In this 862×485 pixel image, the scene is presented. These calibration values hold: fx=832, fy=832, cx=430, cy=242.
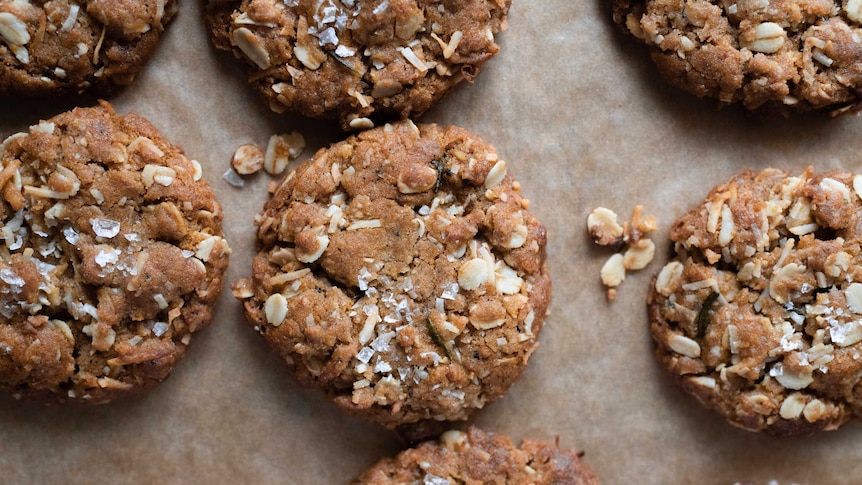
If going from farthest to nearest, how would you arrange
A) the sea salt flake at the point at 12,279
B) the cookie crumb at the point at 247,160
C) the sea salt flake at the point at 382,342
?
the cookie crumb at the point at 247,160, the sea salt flake at the point at 382,342, the sea salt flake at the point at 12,279

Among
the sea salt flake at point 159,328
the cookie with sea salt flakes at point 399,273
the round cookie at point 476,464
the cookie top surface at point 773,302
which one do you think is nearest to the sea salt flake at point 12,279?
the sea salt flake at point 159,328

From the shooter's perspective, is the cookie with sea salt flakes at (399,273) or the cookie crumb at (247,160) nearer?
the cookie with sea salt flakes at (399,273)

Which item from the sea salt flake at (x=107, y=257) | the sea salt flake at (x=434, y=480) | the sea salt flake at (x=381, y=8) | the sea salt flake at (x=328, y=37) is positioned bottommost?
the sea salt flake at (x=434, y=480)

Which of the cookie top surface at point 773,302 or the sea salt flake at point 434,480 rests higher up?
the cookie top surface at point 773,302

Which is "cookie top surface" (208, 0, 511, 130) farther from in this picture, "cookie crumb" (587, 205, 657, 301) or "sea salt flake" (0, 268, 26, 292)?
"sea salt flake" (0, 268, 26, 292)

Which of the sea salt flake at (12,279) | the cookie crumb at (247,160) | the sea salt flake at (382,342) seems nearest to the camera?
the sea salt flake at (12,279)

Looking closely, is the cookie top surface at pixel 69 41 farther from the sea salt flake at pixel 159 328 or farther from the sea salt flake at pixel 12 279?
the sea salt flake at pixel 159 328
